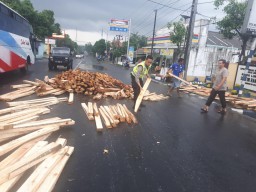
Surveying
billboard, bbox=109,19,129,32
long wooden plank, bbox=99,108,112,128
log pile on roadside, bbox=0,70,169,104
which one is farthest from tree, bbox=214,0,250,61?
billboard, bbox=109,19,129,32

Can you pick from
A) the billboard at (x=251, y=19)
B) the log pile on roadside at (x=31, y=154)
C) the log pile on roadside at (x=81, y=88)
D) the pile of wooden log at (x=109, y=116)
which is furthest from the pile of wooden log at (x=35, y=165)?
the billboard at (x=251, y=19)

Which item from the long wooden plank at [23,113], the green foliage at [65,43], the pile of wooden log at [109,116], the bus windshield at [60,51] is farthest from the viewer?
the green foliage at [65,43]

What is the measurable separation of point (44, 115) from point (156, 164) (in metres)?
4.06

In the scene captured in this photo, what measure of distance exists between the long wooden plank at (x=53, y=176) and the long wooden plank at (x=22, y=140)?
37.0 inches

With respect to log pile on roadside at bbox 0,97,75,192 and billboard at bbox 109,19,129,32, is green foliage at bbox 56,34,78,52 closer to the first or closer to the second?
billboard at bbox 109,19,129,32

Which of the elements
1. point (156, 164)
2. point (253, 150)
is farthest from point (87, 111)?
point (253, 150)

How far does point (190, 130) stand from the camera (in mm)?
6809

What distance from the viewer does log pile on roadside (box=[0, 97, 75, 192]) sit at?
317 cm

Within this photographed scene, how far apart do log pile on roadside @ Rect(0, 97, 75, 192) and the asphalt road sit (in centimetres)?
20

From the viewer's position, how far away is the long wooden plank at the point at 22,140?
13.5ft

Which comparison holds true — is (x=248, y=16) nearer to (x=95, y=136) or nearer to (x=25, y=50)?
(x=95, y=136)

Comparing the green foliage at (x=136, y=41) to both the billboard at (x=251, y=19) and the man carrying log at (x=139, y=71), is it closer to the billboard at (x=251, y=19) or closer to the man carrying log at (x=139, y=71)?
the billboard at (x=251, y=19)

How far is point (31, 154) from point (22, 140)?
81cm

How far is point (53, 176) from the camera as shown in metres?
3.44
